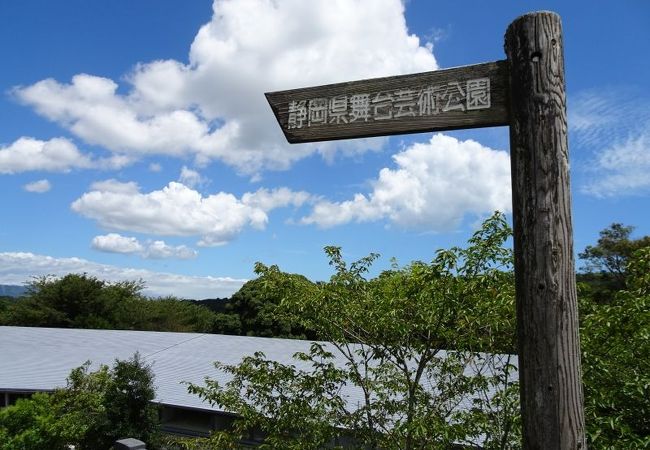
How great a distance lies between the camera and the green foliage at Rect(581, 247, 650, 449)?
3.04 metres

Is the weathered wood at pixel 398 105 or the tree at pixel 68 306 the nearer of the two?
the weathered wood at pixel 398 105

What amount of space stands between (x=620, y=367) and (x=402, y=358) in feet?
5.98

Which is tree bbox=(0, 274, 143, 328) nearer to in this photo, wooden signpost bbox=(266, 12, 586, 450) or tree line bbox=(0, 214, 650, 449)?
tree line bbox=(0, 214, 650, 449)

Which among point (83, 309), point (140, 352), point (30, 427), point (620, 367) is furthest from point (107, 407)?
point (83, 309)

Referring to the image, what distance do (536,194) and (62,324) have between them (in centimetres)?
2993

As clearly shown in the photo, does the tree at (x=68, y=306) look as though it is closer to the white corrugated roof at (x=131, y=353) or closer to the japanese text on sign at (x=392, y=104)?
the white corrugated roof at (x=131, y=353)

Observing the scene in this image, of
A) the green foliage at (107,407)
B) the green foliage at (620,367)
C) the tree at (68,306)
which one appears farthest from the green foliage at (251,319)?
the green foliage at (620,367)

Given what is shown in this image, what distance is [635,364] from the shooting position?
3.48 metres

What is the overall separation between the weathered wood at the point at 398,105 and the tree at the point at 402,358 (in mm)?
2162

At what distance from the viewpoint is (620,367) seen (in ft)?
11.3

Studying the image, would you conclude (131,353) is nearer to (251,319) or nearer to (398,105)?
(251,319)

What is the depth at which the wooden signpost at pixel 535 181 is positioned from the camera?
5.28ft

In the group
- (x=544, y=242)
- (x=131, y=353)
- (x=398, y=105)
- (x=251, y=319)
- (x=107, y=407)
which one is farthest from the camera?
(x=251, y=319)

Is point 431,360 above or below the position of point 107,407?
above
